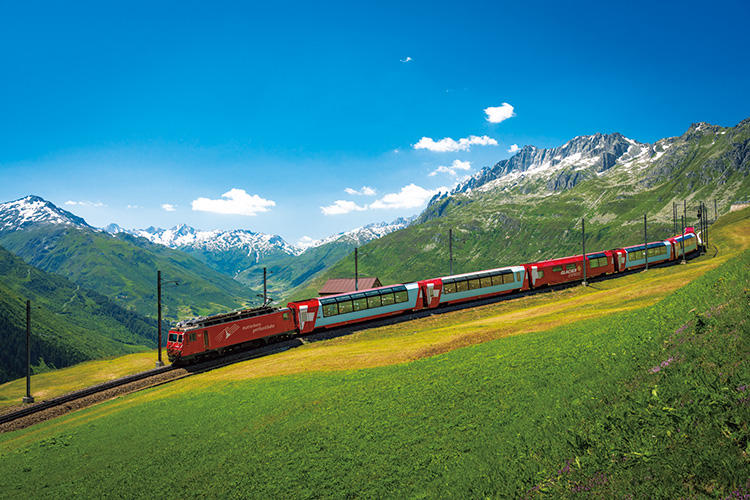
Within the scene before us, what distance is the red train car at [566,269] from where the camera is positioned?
59428 mm

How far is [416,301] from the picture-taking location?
175 ft

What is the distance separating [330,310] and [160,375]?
20.1 m

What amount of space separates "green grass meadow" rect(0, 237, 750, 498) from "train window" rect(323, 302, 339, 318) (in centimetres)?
2385

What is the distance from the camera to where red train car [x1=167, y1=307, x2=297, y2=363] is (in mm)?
42094

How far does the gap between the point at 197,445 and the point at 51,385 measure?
50.6 meters

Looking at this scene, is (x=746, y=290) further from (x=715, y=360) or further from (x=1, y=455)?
(x=1, y=455)

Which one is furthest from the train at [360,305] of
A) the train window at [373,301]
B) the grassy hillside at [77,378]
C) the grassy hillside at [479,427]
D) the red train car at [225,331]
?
the grassy hillside at [479,427]

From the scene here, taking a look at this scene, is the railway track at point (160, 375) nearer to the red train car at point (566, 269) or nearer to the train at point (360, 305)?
the train at point (360, 305)

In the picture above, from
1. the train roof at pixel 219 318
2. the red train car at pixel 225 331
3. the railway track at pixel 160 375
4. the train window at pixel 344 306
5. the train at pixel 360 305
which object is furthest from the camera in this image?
the train window at pixel 344 306

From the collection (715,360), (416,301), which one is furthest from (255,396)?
(416,301)

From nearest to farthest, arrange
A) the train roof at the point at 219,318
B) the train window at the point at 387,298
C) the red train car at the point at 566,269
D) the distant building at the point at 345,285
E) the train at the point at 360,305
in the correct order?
1. the train roof at the point at 219,318
2. the train at the point at 360,305
3. the train window at the point at 387,298
4. the red train car at the point at 566,269
5. the distant building at the point at 345,285

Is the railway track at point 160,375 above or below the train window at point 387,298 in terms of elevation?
below

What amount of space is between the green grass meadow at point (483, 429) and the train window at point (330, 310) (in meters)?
23.9

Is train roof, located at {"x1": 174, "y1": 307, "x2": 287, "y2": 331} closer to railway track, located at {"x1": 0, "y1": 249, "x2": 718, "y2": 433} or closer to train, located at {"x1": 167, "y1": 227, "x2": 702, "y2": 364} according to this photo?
train, located at {"x1": 167, "y1": 227, "x2": 702, "y2": 364}
